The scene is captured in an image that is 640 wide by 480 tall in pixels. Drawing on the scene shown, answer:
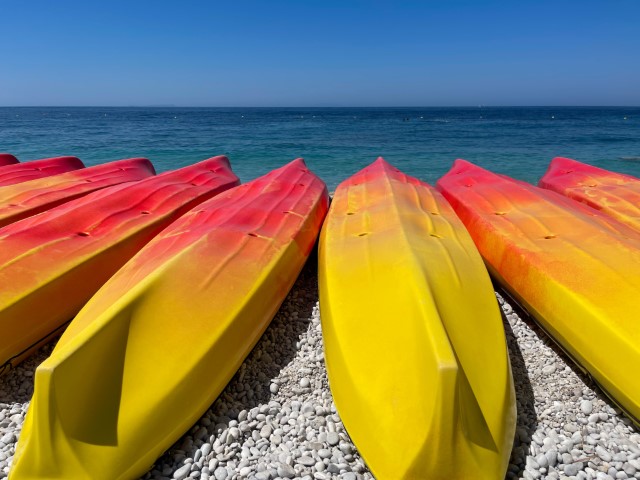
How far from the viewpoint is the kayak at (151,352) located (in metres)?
2.01

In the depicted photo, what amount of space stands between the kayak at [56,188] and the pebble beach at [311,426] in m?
2.22

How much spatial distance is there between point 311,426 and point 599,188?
17.1 ft

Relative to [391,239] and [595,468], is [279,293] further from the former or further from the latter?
[595,468]

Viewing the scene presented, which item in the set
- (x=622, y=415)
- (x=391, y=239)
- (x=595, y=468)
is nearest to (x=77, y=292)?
(x=391, y=239)

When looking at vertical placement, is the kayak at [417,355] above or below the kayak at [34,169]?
above

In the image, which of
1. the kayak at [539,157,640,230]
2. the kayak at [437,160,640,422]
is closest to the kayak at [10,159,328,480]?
the kayak at [437,160,640,422]

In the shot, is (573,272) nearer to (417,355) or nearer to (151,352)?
(417,355)

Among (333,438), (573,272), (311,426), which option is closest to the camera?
(333,438)

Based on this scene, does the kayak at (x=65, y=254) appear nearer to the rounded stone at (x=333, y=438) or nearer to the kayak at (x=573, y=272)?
the rounded stone at (x=333, y=438)

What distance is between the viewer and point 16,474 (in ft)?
6.55

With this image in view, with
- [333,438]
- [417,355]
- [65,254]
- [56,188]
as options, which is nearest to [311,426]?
[333,438]

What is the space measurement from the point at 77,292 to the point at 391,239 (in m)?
2.29

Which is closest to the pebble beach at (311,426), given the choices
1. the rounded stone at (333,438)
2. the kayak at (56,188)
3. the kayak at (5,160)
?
the rounded stone at (333,438)

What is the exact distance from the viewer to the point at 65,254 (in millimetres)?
3471
